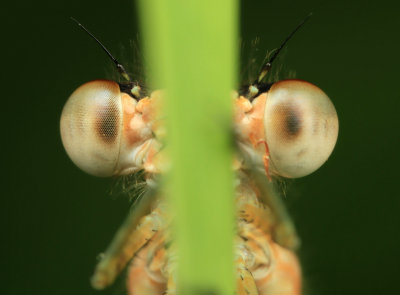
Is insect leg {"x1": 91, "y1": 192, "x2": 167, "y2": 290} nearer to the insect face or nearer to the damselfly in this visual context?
the damselfly

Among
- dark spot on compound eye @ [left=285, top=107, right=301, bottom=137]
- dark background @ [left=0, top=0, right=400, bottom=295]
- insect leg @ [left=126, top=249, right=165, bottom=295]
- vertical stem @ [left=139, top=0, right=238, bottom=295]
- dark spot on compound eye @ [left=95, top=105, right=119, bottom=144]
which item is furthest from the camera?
dark background @ [left=0, top=0, right=400, bottom=295]

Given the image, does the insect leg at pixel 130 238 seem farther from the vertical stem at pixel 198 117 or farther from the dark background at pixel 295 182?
the dark background at pixel 295 182

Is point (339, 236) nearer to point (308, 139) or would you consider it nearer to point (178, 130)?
point (308, 139)

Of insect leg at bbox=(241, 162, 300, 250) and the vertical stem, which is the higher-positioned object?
insect leg at bbox=(241, 162, 300, 250)

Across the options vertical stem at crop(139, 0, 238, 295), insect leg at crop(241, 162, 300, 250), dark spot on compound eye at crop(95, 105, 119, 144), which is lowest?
vertical stem at crop(139, 0, 238, 295)

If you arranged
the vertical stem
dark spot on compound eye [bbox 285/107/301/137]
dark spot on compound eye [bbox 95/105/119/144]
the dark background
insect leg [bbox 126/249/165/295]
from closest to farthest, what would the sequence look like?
the vertical stem < dark spot on compound eye [bbox 285/107/301/137] < dark spot on compound eye [bbox 95/105/119/144] < insect leg [bbox 126/249/165/295] < the dark background

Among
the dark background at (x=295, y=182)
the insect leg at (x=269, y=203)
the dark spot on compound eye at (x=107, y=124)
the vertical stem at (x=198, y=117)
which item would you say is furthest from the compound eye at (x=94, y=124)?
the dark background at (x=295, y=182)

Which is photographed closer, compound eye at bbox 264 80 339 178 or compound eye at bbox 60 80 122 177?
compound eye at bbox 264 80 339 178

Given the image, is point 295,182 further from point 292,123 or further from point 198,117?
point 198,117

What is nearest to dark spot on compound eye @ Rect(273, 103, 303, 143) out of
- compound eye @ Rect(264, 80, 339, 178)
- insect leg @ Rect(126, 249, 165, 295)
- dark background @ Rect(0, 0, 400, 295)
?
compound eye @ Rect(264, 80, 339, 178)
